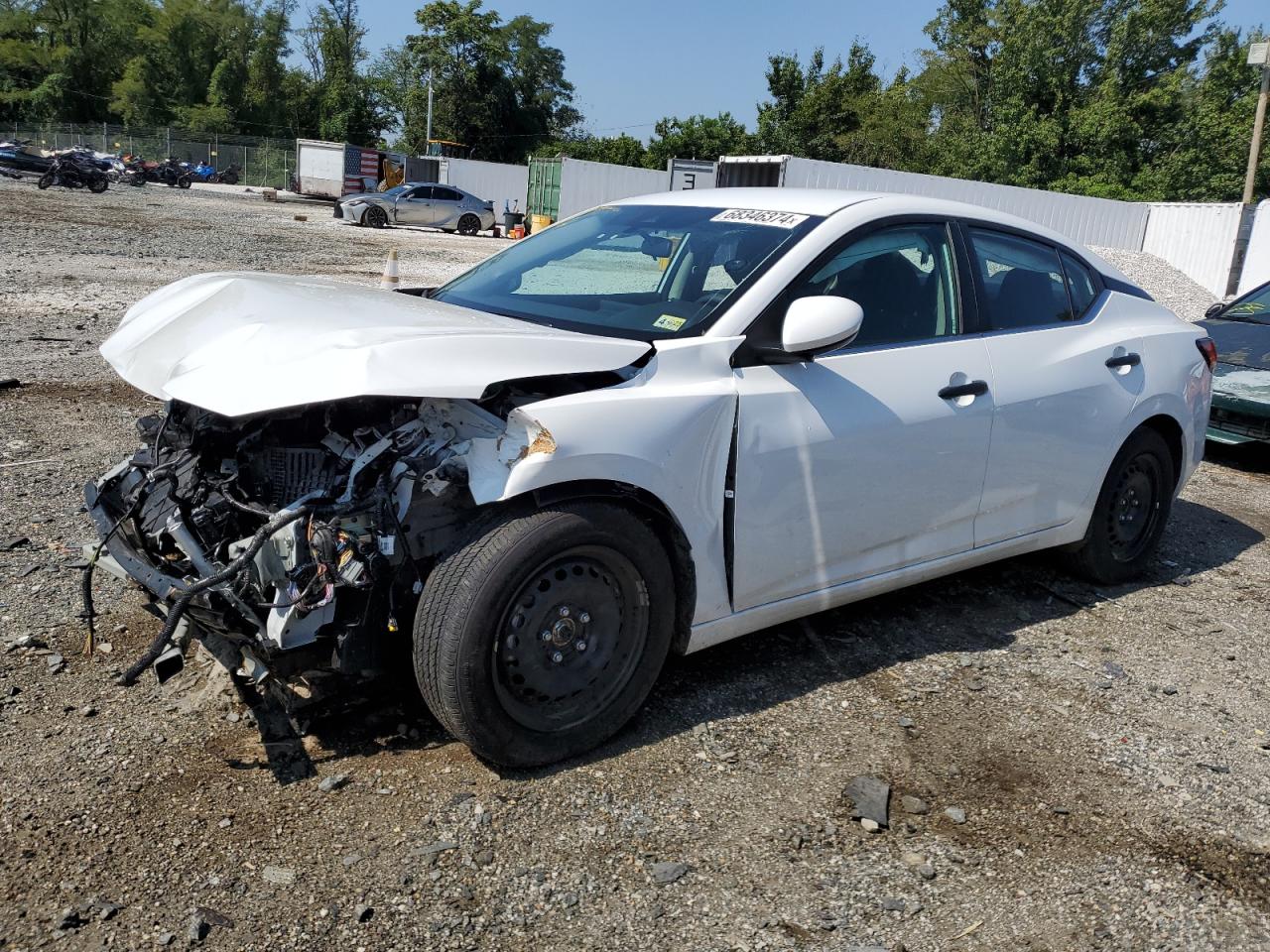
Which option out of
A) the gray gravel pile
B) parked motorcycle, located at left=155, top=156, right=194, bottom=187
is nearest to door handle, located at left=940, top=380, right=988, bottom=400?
the gray gravel pile

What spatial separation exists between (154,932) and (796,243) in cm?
287

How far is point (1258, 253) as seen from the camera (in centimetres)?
2261

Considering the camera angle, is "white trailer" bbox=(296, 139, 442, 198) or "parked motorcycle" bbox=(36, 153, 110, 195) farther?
"white trailer" bbox=(296, 139, 442, 198)

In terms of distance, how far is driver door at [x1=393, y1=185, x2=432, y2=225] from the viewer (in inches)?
1264

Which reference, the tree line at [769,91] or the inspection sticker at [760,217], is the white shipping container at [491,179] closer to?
the tree line at [769,91]

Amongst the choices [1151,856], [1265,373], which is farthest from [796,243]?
[1265,373]

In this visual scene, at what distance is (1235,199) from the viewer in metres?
43.1

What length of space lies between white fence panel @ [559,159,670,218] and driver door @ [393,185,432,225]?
13.9 ft

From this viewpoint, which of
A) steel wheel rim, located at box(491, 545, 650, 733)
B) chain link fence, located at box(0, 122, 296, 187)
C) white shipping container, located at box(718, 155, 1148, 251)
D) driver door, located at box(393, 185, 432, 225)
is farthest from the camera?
chain link fence, located at box(0, 122, 296, 187)

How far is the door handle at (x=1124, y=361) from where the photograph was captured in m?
4.81

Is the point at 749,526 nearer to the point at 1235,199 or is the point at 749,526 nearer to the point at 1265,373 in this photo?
the point at 1265,373

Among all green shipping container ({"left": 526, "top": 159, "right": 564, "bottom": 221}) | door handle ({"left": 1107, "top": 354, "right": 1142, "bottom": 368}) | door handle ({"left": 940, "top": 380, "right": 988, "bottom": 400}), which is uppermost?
green shipping container ({"left": 526, "top": 159, "right": 564, "bottom": 221})

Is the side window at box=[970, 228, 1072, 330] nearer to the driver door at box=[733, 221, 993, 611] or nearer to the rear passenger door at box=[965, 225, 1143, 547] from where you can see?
the rear passenger door at box=[965, 225, 1143, 547]

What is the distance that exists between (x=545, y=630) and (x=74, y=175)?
123ft
